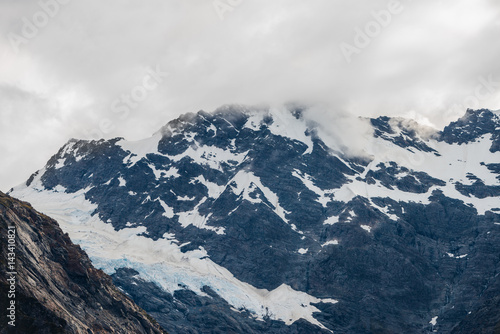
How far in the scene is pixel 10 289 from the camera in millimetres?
163625

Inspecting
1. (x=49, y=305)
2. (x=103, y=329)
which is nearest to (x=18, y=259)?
(x=49, y=305)

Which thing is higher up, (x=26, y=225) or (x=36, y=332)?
(x=26, y=225)

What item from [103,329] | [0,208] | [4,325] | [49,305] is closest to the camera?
[4,325]

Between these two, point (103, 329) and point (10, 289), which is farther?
point (103, 329)

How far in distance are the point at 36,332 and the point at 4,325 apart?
796 cm

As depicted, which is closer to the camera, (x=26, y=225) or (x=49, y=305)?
(x=49, y=305)

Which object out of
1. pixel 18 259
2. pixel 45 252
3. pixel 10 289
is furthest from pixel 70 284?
pixel 10 289

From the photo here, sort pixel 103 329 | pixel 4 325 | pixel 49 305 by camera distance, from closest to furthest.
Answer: pixel 4 325 < pixel 49 305 < pixel 103 329

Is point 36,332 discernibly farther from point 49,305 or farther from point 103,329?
point 103,329

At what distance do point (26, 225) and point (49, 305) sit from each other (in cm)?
2951

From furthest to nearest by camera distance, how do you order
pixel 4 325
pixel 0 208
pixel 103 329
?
pixel 103 329 < pixel 0 208 < pixel 4 325

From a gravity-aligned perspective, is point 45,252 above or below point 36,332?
above

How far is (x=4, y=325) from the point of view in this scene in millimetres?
157875

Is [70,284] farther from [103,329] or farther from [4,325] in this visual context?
[4,325]
